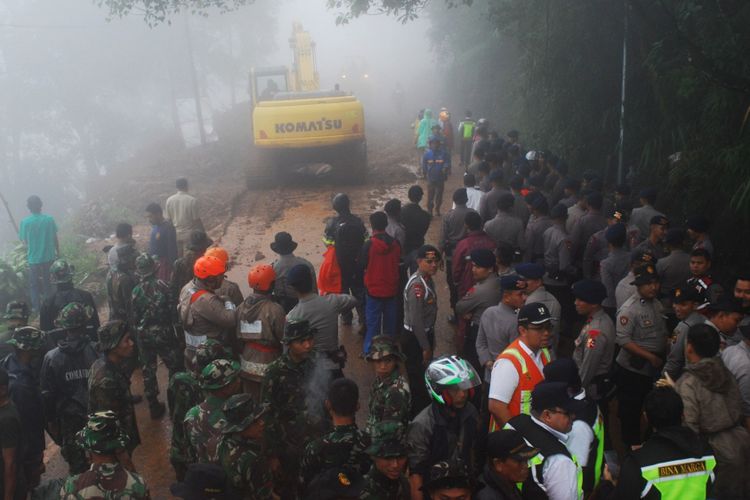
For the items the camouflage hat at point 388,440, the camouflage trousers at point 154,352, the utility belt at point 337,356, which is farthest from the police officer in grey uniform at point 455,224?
the camouflage hat at point 388,440

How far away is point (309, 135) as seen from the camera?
574 inches

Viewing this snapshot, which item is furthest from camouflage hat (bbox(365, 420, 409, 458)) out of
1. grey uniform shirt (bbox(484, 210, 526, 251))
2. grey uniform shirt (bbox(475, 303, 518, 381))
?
grey uniform shirt (bbox(484, 210, 526, 251))

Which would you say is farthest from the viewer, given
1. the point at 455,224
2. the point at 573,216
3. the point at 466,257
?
the point at 455,224

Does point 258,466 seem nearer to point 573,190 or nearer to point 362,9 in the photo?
point 573,190

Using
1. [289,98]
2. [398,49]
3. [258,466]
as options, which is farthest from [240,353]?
[398,49]

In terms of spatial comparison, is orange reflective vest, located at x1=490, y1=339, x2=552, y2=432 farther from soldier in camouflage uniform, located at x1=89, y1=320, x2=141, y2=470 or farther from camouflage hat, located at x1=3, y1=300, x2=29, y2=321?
camouflage hat, located at x1=3, y1=300, x2=29, y2=321

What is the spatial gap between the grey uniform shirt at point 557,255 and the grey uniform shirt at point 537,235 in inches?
6.9

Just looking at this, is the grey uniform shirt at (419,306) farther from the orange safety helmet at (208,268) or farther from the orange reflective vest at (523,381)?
the orange safety helmet at (208,268)

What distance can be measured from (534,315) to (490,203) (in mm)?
4296

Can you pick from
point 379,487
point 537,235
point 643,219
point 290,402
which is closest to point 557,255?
point 537,235

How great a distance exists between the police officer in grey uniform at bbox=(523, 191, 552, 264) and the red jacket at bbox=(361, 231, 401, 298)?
181 centimetres

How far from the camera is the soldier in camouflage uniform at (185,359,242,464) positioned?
11.5 feet

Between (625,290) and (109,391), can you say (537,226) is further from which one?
(109,391)

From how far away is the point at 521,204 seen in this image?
7832 millimetres
